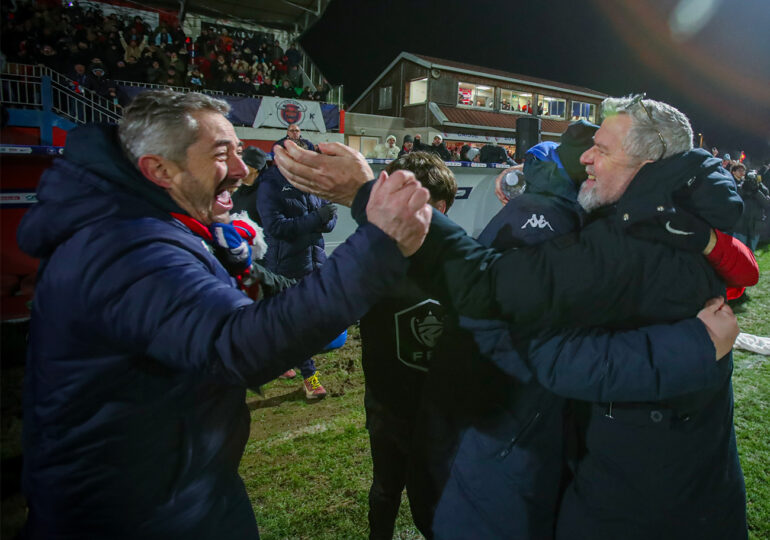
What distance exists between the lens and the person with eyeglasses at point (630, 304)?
4.34 feet

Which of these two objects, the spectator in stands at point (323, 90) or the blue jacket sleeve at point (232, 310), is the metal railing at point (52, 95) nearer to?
the spectator in stands at point (323, 90)

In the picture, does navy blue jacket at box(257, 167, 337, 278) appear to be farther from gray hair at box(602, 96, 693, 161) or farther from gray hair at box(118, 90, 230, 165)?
gray hair at box(602, 96, 693, 161)

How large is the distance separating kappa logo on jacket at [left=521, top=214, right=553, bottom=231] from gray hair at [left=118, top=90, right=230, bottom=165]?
1100 millimetres

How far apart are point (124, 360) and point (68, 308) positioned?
19 cm

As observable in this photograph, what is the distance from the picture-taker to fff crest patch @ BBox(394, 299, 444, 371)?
2141mm

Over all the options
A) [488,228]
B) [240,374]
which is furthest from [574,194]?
[240,374]

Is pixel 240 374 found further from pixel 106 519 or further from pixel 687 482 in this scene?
pixel 687 482

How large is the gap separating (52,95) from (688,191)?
43.1 ft

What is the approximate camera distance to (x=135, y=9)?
20.8 m

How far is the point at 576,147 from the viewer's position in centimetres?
200

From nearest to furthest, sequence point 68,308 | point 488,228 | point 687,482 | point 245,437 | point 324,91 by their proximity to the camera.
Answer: point 68,308, point 687,482, point 245,437, point 488,228, point 324,91

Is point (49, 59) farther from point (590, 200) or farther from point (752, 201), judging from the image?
point (752, 201)

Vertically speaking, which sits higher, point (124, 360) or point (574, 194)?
point (574, 194)

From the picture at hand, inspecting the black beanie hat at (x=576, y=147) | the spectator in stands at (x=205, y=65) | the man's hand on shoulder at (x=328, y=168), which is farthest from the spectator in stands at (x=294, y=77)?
the man's hand on shoulder at (x=328, y=168)
